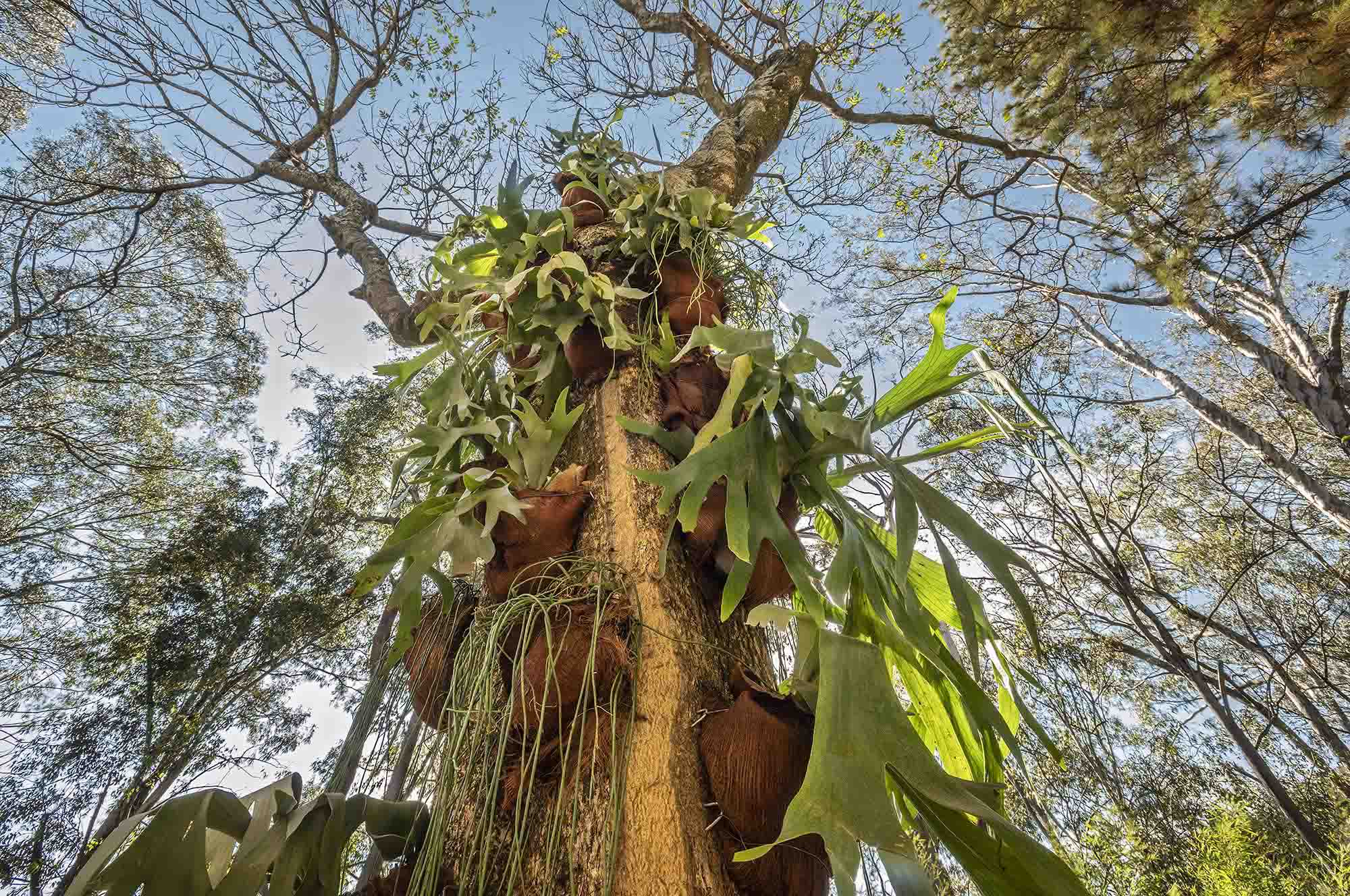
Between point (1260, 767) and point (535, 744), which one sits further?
point (1260, 767)

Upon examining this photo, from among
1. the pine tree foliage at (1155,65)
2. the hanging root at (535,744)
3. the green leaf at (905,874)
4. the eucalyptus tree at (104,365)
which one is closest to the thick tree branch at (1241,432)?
the pine tree foliage at (1155,65)

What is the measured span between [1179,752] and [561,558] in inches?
211

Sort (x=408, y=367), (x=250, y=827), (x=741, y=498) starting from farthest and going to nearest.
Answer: (x=408, y=367) < (x=741, y=498) < (x=250, y=827)

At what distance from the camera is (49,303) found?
13.1 feet

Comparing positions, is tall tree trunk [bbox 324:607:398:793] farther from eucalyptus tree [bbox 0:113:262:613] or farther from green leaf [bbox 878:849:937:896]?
eucalyptus tree [bbox 0:113:262:613]

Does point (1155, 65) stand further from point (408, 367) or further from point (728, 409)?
point (408, 367)

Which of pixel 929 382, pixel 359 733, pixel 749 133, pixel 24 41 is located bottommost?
pixel 359 733

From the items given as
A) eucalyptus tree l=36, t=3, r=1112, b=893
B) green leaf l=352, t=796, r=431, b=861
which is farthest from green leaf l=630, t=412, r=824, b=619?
green leaf l=352, t=796, r=431, b=861

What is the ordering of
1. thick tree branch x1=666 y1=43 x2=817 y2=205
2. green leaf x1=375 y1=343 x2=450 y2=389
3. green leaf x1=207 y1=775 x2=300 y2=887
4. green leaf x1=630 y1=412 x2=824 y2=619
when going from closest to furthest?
green leaf x1=207 y1=775 x2=300 y2=887, green leaf x1=630 y1=412 x2=824 y2=619, green leaf x1=375 y1=343 x2=450 y2=389, thick tree branch x1=666 y1=43 x2=817 y2=205

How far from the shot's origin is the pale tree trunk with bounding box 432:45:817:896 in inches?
19.1

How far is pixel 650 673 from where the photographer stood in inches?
23.9

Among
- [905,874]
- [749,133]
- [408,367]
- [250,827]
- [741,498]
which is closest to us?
[905,874]

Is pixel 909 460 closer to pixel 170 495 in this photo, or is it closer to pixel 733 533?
pixel 733 533

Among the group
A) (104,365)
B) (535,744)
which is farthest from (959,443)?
(104,365)
